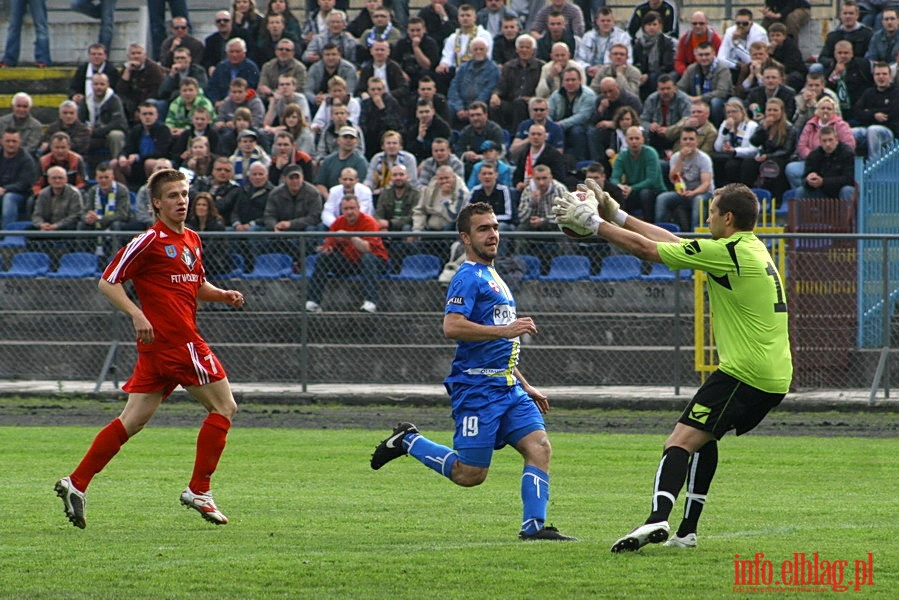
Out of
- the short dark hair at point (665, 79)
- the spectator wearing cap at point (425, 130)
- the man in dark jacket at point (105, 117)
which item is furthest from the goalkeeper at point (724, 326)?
the man in dark jacket at point (105, 117)

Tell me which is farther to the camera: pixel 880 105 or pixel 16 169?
pixel 16 169

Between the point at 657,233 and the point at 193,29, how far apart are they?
20.1 metres

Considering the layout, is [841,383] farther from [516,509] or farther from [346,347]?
[516,509]

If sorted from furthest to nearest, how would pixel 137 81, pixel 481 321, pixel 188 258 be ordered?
pixel 137 81 < pixel 188 258 < pixel 481 321

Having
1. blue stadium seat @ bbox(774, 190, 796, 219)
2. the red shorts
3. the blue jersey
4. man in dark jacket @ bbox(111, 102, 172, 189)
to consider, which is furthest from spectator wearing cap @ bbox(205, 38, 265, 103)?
the blue jersey

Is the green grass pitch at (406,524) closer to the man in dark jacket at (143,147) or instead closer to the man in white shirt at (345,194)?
the man in white shirt at (345,194)

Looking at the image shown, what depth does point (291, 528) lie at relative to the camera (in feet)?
26.9

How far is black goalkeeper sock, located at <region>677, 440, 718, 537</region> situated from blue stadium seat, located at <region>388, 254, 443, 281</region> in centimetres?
948

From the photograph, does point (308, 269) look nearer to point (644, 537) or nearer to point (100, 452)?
point (100, 452)

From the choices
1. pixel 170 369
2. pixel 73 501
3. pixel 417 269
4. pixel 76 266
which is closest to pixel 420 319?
pixel 417 269

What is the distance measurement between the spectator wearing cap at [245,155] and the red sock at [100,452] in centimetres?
1081

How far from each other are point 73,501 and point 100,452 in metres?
0.39

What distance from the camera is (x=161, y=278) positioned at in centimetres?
858

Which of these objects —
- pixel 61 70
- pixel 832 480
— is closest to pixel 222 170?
pixel 61 70
